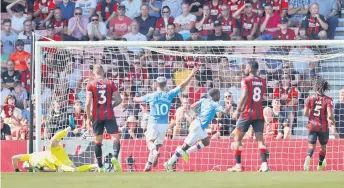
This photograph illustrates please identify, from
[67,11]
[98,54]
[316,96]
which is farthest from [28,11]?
[316,96]

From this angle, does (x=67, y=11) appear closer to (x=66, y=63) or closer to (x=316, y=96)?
(x=66, y=63)

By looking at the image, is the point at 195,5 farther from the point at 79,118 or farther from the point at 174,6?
the point at 79,118

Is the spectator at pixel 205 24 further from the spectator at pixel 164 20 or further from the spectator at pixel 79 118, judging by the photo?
the spectator at pixel 79 118

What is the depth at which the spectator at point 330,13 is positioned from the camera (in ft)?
73.5

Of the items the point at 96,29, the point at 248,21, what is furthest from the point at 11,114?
the point at 248,21

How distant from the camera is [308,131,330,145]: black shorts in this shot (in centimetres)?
1775

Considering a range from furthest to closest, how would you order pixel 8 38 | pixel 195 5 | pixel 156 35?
1. pixel 8 38
2. pixel 195 5
3. pixel 156 35

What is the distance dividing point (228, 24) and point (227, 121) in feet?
13.1

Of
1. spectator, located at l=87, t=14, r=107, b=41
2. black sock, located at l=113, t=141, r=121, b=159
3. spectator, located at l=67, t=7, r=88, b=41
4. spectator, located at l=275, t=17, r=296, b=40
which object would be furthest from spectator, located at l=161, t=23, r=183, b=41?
black sock, located at l=113, t=141, r=121, b=159

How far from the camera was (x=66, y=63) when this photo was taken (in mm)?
19828

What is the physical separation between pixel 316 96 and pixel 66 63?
16.4 feet

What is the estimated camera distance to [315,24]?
73.4 ft

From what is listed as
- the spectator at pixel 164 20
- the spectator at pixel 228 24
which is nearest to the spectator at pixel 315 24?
the spectator at pixel 228 24

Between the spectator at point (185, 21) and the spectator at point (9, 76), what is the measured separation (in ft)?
12.4
